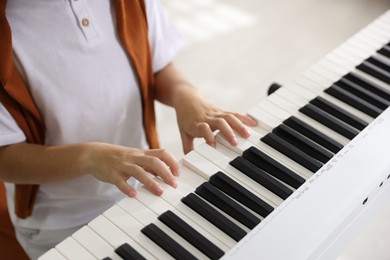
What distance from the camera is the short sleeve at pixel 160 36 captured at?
1.28m

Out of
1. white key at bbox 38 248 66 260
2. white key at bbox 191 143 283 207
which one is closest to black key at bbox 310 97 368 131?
white key at bbox 191 143 283 207

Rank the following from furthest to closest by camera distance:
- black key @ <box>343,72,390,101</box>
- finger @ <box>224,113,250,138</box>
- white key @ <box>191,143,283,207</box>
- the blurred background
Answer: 1. the blurred background
2. black key @ <box>343,72,390,101</box>
3. finger @ <box>224,113,250,138</box>
4. white key @ <box>191,143,283,207</box>

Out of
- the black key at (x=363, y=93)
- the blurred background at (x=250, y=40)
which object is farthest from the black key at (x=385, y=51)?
the blurred background at (x=250, y=40)

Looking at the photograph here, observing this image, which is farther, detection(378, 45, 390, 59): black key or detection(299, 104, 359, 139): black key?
detection(378, 45, 390, 59): black key

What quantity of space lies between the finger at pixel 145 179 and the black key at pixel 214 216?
0.14 feet

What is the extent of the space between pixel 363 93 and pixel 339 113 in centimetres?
8

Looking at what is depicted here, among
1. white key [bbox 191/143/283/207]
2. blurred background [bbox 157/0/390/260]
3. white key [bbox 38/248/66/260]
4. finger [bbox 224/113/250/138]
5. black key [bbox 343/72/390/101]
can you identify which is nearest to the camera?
white key [bbox 38/248/66/260]

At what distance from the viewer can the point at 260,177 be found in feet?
3.27

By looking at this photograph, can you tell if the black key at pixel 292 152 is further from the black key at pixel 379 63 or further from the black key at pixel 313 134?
the black key at pixel 379 63

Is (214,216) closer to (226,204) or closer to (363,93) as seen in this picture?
(226,204)

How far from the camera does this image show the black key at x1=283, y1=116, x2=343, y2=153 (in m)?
1.06

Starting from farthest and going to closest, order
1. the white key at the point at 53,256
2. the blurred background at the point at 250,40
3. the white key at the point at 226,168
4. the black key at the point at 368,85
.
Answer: the blurred background at the point at 250,40
the black key at the point at 368,85
the white key at the point at 226,168
the white key at the point at 53,256

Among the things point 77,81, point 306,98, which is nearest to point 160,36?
point 77,81

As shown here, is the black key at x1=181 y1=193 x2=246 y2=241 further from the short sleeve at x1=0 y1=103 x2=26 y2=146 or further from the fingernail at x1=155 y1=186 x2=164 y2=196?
the short sleeve at x1=0 y1=103 x2=26 y2=146
